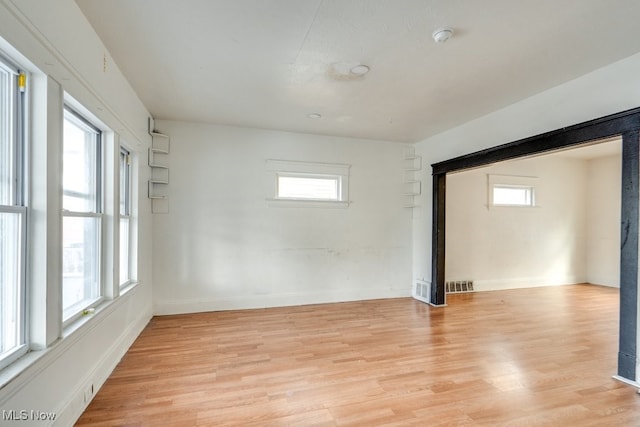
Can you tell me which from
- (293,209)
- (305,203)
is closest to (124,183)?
(293,209)

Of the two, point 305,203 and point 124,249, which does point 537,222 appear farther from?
point 124,249

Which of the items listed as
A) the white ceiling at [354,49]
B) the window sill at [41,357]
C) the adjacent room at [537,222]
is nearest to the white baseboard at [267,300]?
the adjacent room at [537,222]

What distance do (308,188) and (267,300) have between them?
73.2 inches

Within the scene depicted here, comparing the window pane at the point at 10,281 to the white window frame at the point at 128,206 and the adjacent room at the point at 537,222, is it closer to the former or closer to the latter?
the white window frame at the point at 128,206

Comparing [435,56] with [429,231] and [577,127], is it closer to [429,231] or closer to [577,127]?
[577,127]

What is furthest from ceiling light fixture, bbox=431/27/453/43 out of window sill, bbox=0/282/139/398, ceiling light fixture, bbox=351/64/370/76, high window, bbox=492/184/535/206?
high window, bbox=492/184/535/206

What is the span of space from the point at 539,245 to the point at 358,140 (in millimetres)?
4426

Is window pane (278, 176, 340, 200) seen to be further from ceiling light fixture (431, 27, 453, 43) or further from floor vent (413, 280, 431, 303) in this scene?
ceiling light fixture (431, 27, 453, 43)

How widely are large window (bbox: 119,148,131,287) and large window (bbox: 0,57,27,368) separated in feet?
5.59

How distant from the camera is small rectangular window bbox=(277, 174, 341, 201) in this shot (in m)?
4.68

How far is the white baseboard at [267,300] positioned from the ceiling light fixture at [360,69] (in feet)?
10.7

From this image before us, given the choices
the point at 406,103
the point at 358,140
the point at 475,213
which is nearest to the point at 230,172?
the point at 358,140

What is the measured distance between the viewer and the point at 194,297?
4211mm

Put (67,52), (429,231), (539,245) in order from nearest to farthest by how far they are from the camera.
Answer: (67,52), (429,231), (539,245)
